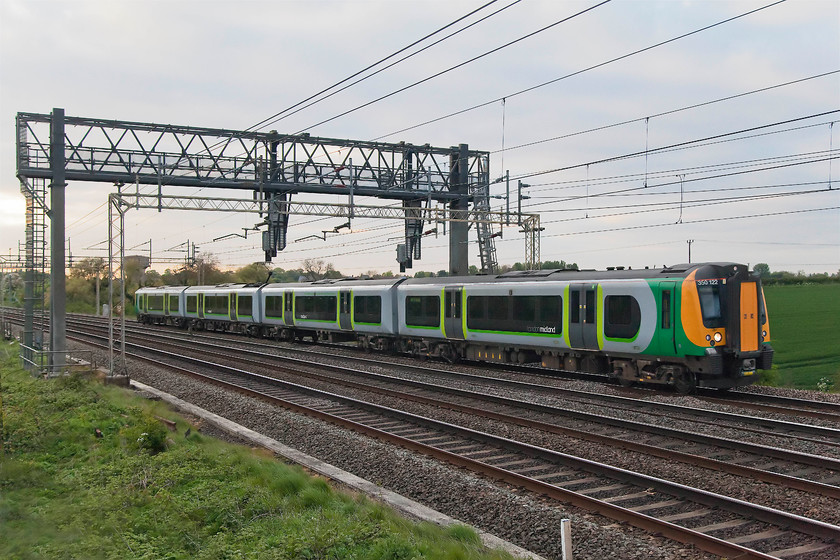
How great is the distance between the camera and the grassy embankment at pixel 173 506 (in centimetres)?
649

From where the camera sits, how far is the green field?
83.5 ft

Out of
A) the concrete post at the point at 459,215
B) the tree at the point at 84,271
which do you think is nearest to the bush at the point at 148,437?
the concrete post at the point at 459,215

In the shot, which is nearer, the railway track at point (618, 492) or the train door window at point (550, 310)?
the railway track at point (618, 492)

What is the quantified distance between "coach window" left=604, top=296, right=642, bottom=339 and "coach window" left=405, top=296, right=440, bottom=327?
25.1 feet

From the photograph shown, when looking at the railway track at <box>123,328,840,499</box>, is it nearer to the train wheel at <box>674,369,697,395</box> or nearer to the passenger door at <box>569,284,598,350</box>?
the passenger door at <box>569,284,598,350</box>

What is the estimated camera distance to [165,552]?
262 inches

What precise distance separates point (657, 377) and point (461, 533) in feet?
35.6

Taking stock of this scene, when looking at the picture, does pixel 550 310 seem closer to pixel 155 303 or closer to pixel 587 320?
pixel 587 320

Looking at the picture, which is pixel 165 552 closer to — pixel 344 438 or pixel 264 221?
pixel 344 438

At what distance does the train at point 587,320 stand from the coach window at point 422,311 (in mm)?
37

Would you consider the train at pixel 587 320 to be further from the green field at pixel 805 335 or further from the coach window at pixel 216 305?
the coach window at pixel 216 305

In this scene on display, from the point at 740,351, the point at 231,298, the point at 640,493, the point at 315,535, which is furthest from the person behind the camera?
the point at 231,298

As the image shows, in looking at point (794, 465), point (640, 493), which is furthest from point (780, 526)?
point (794, 465)

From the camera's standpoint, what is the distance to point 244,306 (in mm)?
39906
